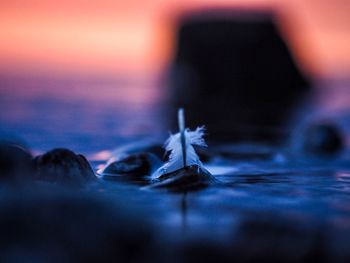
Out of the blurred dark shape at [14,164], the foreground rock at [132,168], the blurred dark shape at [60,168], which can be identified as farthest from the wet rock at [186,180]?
the blurred dark shape at [14,164]

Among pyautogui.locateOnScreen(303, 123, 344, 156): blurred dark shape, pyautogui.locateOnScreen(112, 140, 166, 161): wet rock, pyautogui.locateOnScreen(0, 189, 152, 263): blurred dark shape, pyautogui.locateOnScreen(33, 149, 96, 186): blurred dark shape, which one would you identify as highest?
pyautogui.locateOnScreen(303, 123, 344, 156): blurred dark shape

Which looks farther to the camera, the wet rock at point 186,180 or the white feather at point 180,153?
the white feather at point 180,153

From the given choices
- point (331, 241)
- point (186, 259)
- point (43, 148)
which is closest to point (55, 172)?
point (186, 259)

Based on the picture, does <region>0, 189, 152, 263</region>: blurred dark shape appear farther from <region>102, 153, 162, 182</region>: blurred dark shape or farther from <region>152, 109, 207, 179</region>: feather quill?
<region>102, 153, 162, 182</region>: blurred dark shape

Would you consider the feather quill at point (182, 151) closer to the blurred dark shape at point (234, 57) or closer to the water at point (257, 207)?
the water at point (257, 207)

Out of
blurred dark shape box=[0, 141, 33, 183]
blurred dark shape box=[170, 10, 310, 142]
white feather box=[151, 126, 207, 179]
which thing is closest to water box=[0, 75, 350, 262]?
white feather box=[151, 126, 207, 179]

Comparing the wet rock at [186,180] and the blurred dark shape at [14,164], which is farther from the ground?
the blurred dark shape at [14,164]
